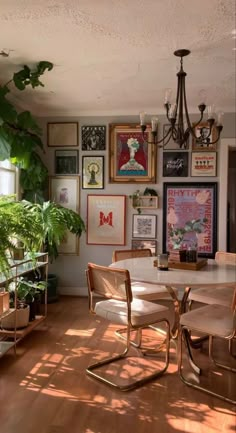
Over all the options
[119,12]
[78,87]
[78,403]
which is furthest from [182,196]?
[78,403]

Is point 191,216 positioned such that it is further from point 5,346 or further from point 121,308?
point 5,346

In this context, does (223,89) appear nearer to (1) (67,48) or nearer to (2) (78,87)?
(2) (78,87)

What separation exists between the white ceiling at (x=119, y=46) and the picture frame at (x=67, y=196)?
103cm

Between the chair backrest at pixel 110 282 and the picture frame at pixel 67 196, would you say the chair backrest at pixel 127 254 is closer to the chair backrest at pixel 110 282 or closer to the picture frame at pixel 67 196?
the chair backrest at pixel 110 282

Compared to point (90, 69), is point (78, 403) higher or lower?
lower

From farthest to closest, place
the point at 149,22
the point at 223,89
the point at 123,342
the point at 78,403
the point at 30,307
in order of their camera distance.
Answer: the point at 223,89
the point at 30,307
the point at 123,342
the point at 149,22
the point at 78,403

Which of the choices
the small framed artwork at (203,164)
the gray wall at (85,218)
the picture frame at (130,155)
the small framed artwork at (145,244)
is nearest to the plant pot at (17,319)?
the gray wall at (85,218)

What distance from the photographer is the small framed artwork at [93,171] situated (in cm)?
452

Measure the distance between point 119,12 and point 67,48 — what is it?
0.66 m

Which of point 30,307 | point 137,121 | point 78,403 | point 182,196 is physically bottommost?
point 78,403

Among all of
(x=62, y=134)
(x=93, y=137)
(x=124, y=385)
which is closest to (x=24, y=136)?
(x=62, y=134)

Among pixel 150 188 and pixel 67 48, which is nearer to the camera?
pixel 67 48

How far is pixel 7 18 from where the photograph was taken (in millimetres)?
2275

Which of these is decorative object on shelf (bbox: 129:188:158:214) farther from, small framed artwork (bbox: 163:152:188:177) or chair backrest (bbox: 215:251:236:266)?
chair backrest (bbox: 215:251:236:266)
